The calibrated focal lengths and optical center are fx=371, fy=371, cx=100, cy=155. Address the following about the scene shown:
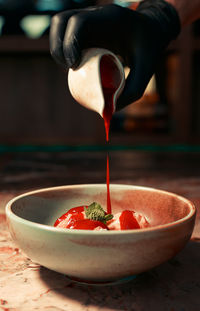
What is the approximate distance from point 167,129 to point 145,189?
7.89ft

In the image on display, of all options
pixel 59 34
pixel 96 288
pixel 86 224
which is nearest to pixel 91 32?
pixel 59 34

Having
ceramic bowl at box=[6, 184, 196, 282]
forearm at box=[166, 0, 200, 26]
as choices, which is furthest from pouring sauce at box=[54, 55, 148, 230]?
forearm at box=[166, 0, 200, 26]

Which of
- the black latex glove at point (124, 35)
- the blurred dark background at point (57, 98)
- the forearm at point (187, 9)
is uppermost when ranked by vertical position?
the forearm at point (187, 9)

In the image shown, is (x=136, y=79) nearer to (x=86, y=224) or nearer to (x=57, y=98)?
(x=86, y=224)

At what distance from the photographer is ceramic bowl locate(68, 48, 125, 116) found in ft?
2.18

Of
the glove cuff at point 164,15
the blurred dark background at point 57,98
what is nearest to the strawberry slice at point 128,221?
the glove cuff at point 164,15

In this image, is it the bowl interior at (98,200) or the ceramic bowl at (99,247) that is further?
the bowl interior at (98,200)

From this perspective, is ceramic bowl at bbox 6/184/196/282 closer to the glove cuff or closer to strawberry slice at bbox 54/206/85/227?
strawberry slice at bbox 54/206/85/227

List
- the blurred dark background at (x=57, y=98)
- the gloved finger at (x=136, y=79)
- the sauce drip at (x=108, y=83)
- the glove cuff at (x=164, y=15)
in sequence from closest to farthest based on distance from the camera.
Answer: the sauce drip at (x=108, y=83) → the gloved finger at (x=136, y=79) → the glove cuff at (x=164, y=15) → the blurred dark background at (x=57, y=98)

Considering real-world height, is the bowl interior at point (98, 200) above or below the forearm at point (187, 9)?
below

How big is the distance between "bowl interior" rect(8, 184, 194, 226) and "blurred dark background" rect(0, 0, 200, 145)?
200 cm

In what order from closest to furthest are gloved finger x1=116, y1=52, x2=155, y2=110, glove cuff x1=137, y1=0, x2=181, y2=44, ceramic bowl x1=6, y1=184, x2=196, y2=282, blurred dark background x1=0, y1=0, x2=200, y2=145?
ceramic bowl x1=6, y1=184, x2=196, y2=282
gloved finger x1=116, y1=52, x2=155, y2=110
glove cuff x1=137, y1=0, x2=181, y2=44
blurred dark background x1=0, y1=0, x2=200, y2=145

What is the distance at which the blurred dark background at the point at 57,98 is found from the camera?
8.89 feet

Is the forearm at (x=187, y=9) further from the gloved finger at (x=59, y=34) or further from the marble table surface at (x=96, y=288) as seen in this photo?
the marble table surface at (x=96, y=288)
